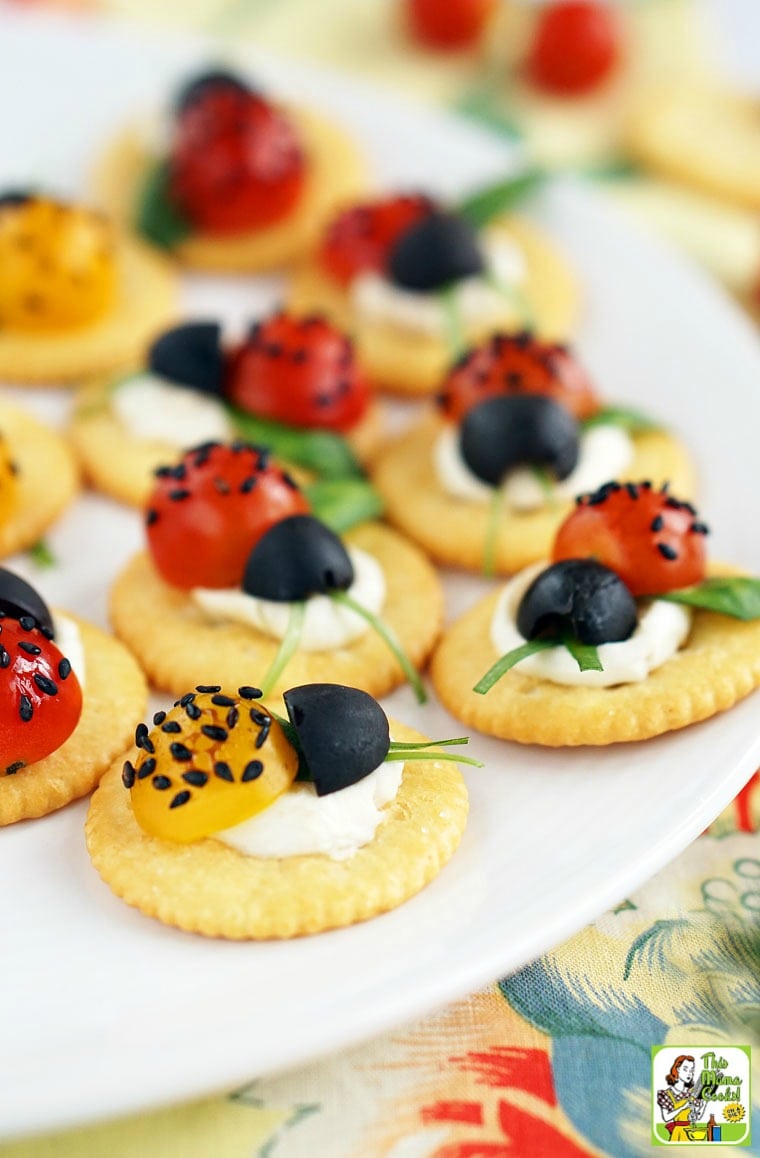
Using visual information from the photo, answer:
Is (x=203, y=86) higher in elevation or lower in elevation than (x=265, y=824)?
higher

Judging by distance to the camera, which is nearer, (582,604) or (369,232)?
(582,604)

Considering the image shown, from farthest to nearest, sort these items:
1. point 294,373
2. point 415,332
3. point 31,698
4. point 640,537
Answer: point 415,332
point 294,373
point 640,537
point 31,698

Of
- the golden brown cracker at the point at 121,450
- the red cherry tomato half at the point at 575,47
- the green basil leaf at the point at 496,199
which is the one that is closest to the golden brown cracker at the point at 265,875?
the golden brown cracker at the point at 121,450

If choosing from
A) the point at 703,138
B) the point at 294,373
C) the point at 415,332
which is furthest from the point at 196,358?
the point at 703,138

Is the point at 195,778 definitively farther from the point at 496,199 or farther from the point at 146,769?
the point at 496,199

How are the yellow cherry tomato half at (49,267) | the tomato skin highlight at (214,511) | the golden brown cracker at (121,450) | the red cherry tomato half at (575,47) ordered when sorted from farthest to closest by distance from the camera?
the red cherry tomato half at (575,47), the yellow cherry tomato half at (49,267), the golden brown cracker at (121,450), the tomato skin highlight at (214,511)

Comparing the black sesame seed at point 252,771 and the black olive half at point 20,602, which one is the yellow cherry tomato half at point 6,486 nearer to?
the black olive half at point 20,602

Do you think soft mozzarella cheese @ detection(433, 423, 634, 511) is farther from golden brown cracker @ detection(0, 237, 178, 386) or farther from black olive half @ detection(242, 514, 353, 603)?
golden brown cracker @ detection(0, 237, 178, 386)
